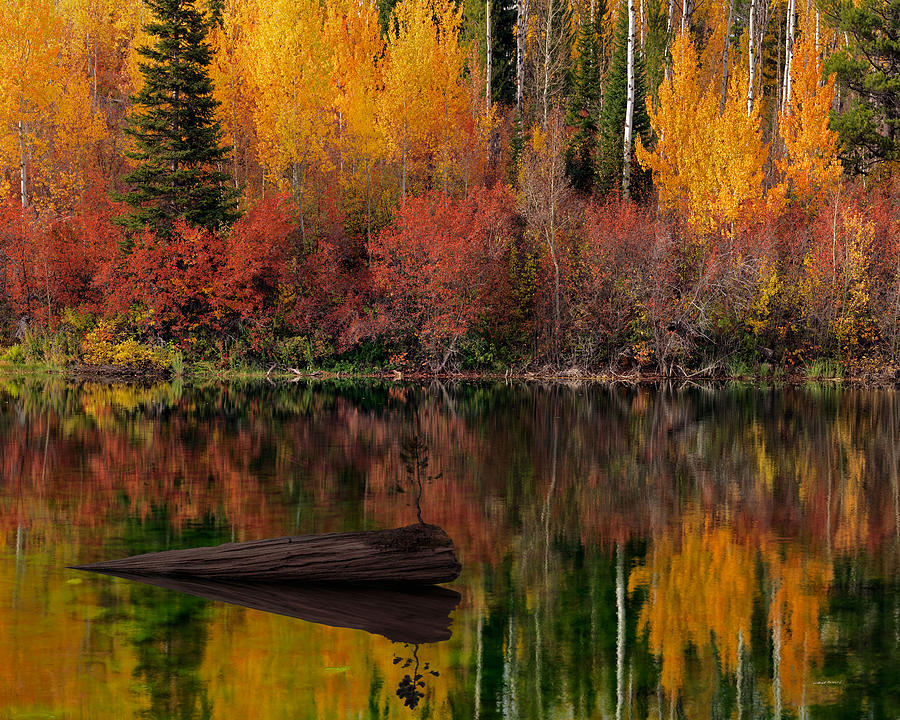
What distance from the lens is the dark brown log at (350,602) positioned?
342 inches

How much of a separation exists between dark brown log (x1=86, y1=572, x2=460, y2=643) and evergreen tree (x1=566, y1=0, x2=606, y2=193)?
36845 millimetres

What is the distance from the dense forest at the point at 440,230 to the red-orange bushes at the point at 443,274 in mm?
102

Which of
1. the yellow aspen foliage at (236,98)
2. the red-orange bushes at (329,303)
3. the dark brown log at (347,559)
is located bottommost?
the dark brown log at (347,559)

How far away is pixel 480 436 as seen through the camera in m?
20.8

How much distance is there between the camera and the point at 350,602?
937 centimetres

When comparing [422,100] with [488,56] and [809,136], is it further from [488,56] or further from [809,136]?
[809,136]

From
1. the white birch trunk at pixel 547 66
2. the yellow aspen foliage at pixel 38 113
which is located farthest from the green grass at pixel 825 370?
the yellow aspen foliage at pixel 38 113

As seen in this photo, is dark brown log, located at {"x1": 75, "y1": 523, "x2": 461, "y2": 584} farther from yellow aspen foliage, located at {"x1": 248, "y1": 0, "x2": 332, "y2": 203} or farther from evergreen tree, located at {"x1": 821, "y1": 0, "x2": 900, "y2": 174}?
A: evergreen tree, located at {"x1": 821, "y1": 0, "x2": 900, "y2": 174}

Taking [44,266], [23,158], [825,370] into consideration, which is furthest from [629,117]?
[23,158]

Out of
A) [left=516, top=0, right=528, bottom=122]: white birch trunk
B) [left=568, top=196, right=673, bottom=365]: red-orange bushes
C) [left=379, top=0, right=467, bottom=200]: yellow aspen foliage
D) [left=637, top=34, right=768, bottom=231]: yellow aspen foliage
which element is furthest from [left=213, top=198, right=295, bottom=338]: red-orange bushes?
[left=516, top=0, right=528, bottom=122]: white birch trunk

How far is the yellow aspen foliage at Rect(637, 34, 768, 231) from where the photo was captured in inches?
1444

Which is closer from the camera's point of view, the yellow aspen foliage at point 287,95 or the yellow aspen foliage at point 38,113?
the yellow aspen foliage at point 287,95

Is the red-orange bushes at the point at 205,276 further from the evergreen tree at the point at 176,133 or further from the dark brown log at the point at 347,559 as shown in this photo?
the dark brown log at the point at 347,559

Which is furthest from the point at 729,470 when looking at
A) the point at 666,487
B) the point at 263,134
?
the point at 263,134
